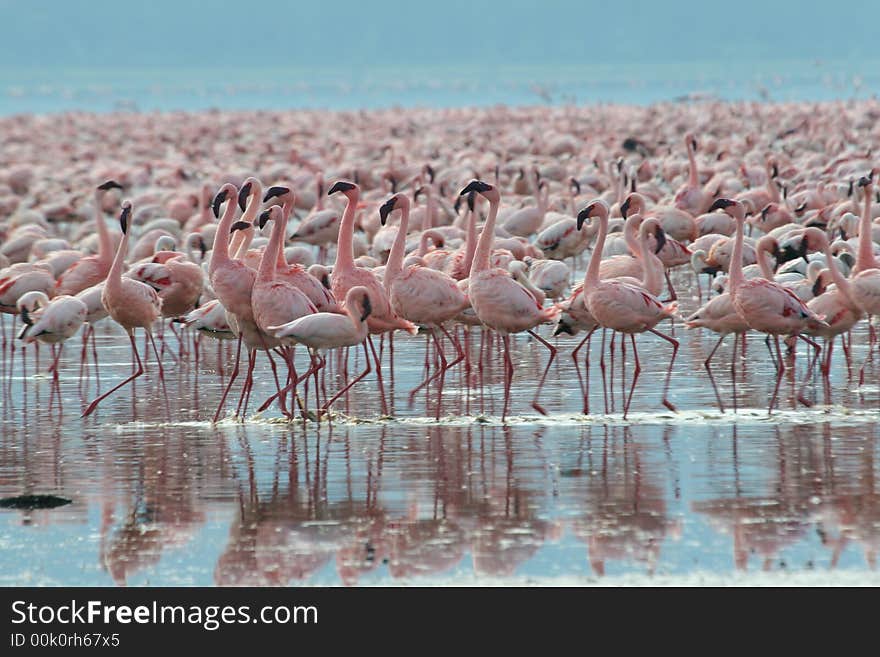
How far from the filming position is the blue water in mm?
96125

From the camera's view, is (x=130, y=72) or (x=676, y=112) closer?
(x=676, y=112)

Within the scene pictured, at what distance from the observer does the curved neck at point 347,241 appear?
36.3 ft

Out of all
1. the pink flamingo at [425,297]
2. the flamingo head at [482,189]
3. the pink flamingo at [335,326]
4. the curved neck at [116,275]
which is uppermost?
the flamingo head at [482,189]

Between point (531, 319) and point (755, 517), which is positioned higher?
point (531, 319)

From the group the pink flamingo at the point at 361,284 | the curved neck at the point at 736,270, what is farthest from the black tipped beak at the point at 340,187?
the curved neck at the point at 736,270

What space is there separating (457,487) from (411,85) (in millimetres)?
122465

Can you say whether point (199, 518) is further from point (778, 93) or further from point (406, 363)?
point (778, 93)

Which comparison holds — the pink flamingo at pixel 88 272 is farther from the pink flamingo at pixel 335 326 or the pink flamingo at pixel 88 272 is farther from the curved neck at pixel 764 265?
the curved neck at pixel 764 265

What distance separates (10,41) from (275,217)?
582ft

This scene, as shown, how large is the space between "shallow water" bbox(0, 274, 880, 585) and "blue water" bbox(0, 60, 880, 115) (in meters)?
48.7

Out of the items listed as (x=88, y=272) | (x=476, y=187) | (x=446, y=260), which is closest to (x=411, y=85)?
(x=88, y=272)

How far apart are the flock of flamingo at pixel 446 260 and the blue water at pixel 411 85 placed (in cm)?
3432
